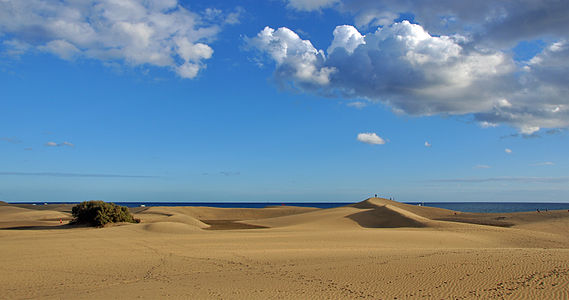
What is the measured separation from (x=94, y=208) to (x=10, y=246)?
42.2ft

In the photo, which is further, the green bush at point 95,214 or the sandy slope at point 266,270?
the green bush at point 95,214

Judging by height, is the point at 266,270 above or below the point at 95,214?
below

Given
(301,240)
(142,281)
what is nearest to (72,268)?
(142,281)

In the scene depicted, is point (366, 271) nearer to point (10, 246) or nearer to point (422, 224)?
point (10, 246)

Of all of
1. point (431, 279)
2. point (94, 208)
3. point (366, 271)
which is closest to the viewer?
point (431, 279)

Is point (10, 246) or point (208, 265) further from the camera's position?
point (10, 246)

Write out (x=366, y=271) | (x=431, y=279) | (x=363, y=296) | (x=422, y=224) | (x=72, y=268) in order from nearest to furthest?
(x=363, y=296), (x=431, y=279), (x=366, y=271), (x=72, y=268), (x=422, y=224)

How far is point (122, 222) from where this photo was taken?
110 ft

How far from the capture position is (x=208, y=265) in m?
14.4

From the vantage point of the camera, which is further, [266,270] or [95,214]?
[95,214]

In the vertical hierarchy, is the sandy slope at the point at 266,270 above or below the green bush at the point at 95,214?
below

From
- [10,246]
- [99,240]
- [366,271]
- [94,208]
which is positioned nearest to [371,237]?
[366,271]

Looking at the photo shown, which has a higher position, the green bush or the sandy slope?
the green bush

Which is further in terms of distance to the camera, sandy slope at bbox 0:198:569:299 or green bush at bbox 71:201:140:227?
green bush at bbox 71:201:140:227
